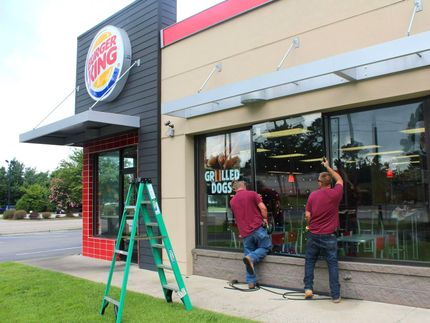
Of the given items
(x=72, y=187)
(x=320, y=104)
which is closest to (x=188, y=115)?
(x=320, y=104)

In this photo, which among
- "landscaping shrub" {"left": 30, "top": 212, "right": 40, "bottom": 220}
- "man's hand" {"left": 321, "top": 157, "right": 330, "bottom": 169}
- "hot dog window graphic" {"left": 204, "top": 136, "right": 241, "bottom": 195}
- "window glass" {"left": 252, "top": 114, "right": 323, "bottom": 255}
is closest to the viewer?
"man's hand" {"left": 321, "top": 157, "right": 330, "bottom": 169}

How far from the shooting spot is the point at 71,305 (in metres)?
5.91

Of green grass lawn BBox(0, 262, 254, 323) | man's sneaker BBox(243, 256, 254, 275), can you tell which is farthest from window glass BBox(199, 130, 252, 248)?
green grass lawn BBox(0, 262, 254, 323)

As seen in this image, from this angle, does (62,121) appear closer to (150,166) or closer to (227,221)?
(150,166)

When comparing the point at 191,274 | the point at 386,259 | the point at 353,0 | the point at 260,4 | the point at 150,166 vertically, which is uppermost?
the point at 260,4

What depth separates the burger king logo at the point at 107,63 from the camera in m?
9.52

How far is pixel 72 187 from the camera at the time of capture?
4581 centimetres

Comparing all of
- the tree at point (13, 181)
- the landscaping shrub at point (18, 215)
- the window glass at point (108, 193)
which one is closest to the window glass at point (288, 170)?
the window glass at point (108, 193)

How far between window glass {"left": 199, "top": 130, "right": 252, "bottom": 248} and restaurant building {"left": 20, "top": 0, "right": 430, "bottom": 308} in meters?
0.03

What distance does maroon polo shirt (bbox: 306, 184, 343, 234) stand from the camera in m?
5.62

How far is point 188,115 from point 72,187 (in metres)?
40.9

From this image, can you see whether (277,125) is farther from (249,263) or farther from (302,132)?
(249,263)

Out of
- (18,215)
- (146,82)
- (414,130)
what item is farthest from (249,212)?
(18,215)

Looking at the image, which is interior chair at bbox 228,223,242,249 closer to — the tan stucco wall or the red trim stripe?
the tan stucco wall
